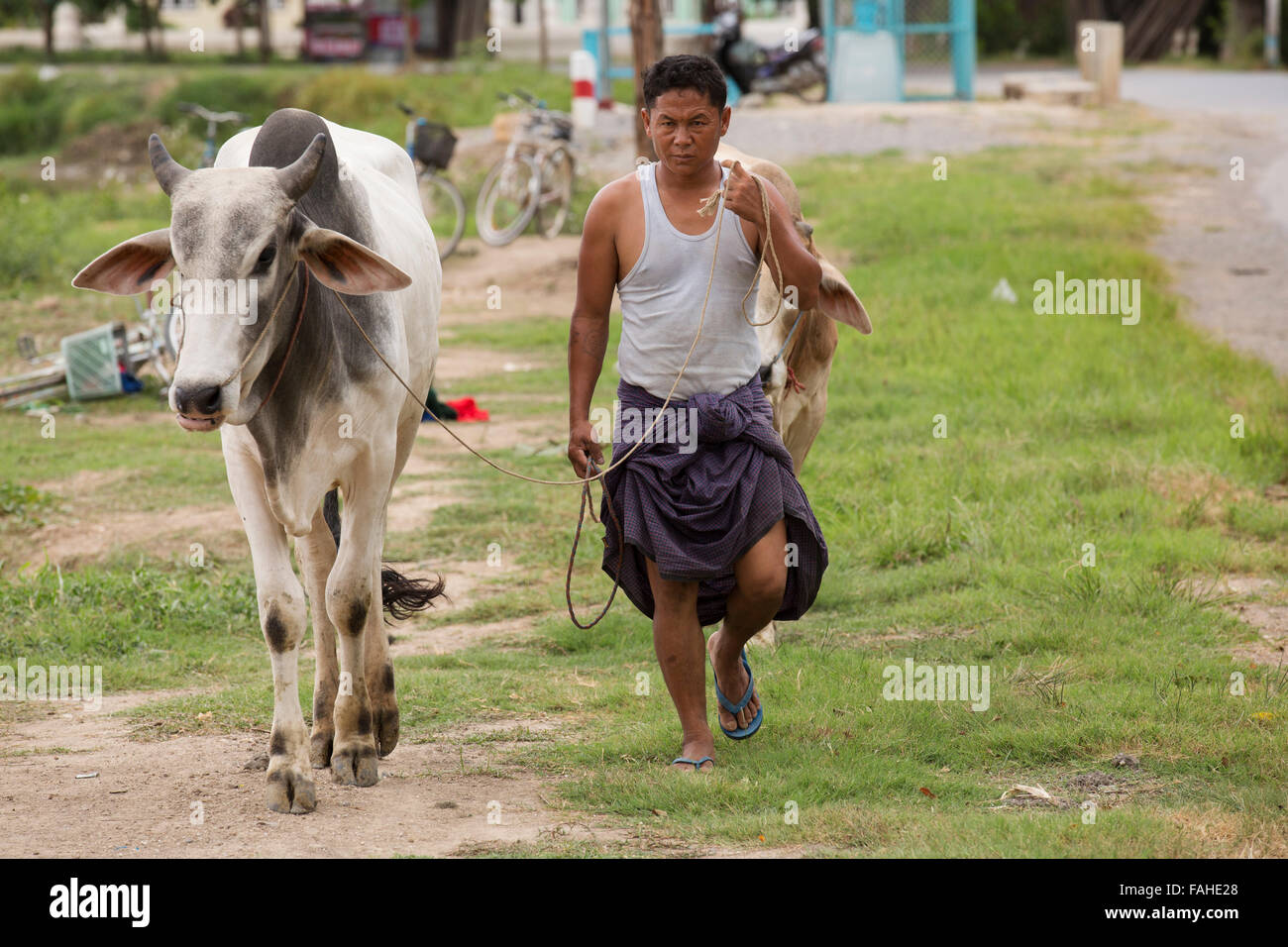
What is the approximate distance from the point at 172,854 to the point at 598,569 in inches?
117

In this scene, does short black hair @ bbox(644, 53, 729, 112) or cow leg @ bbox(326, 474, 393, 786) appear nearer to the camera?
short black hair @ bbox(644, 53, 729, 112)

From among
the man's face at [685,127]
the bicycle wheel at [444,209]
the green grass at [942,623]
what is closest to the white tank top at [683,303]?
the man's face at [685,127]

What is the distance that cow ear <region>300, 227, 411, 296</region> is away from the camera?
150 inches

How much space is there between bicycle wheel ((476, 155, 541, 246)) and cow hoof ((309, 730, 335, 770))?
10.2m

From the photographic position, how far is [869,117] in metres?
19.0

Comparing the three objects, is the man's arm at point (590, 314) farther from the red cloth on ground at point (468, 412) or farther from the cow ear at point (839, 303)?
the red cloth on ground at point (468, 412)

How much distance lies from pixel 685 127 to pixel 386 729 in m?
1.88

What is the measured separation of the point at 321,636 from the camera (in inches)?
178

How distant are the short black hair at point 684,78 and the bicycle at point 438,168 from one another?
10288 millimetres

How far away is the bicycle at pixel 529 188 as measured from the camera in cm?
1434
